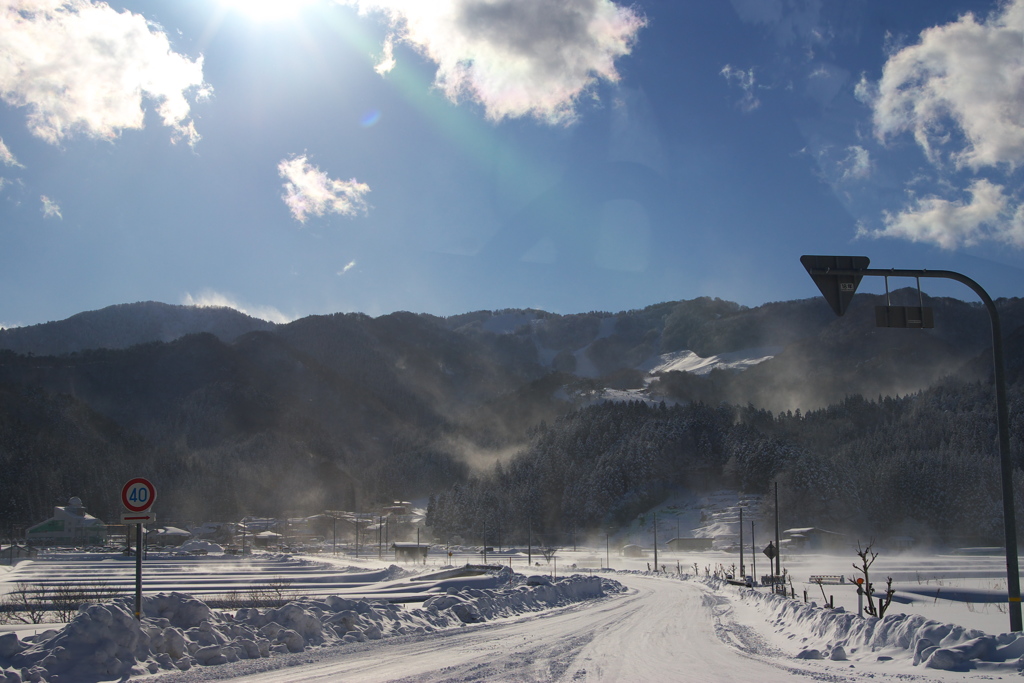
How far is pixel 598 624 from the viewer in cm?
2408

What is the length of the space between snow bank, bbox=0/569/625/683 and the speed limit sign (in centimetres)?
199

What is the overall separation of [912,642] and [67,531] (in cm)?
12649

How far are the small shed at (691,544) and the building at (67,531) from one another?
94740 mm

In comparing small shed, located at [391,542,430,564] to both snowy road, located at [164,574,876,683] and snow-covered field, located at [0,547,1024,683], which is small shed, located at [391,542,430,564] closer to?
snow-covered field, located at [0,547,1024,683]

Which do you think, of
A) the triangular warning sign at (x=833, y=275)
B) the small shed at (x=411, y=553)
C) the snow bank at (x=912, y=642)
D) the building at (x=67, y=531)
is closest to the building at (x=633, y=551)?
the small shed at (x=411, y=553)

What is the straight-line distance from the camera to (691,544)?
124750mm

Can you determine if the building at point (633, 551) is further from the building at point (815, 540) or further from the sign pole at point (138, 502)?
the sign pole at point (138, 502)

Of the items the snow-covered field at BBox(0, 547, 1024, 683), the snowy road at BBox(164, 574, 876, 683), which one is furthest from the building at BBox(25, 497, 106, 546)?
the snowy road at BBox(164, 574, 876, 683)

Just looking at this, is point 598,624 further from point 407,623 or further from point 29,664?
point 29,664

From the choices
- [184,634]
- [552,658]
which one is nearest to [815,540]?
[552,658]

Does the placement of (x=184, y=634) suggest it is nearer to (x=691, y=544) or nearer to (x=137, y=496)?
(x=137, y=496)

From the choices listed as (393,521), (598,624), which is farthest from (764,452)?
(598,624)

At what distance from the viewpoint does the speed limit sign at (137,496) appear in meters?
15.1

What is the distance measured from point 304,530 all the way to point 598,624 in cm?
15103
